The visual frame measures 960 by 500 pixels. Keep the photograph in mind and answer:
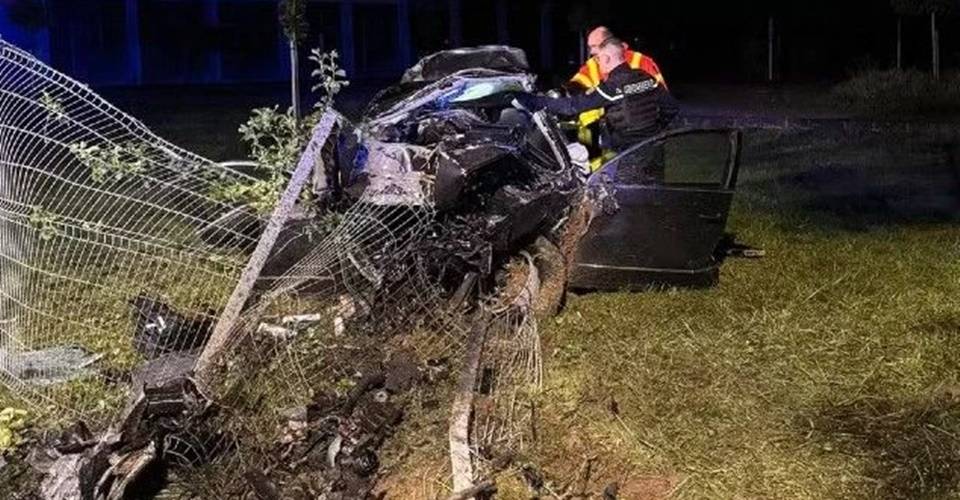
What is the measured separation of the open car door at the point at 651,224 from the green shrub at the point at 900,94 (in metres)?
11.8

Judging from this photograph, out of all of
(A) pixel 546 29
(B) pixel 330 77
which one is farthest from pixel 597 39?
(A) pixel 546 29

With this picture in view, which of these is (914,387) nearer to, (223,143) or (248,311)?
(248,311)

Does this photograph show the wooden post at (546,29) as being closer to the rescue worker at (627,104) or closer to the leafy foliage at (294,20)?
the leafy foliage at (294,20)

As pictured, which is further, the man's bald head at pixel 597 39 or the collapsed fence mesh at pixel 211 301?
the man's bald head at pixel 597 39

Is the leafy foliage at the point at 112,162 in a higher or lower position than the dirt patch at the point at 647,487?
higher

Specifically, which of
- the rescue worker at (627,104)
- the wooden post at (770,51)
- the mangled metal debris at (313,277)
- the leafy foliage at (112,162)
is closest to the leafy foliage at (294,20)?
the rescue worker at (627,104)

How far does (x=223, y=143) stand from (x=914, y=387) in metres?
10.9

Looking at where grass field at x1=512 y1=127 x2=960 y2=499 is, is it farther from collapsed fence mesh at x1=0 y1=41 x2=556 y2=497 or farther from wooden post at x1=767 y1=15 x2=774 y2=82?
wooden post at x1=767 y1=15 x2=774 y2=82

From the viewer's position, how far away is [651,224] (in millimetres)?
6035

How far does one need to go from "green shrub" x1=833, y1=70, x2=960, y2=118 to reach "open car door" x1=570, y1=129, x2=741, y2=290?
1182cm

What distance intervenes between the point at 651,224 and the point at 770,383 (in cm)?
139

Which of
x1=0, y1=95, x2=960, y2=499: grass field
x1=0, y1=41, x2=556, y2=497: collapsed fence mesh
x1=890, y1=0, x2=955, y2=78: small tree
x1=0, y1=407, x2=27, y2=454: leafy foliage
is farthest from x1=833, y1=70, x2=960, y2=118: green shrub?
x1=0, y1=407, x2=27, y2=454: leafy foliage

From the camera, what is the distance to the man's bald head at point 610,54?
7.39m

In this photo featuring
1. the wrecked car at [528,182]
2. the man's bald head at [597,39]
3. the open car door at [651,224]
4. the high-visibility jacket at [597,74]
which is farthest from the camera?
the man's bald head at [597,39]
